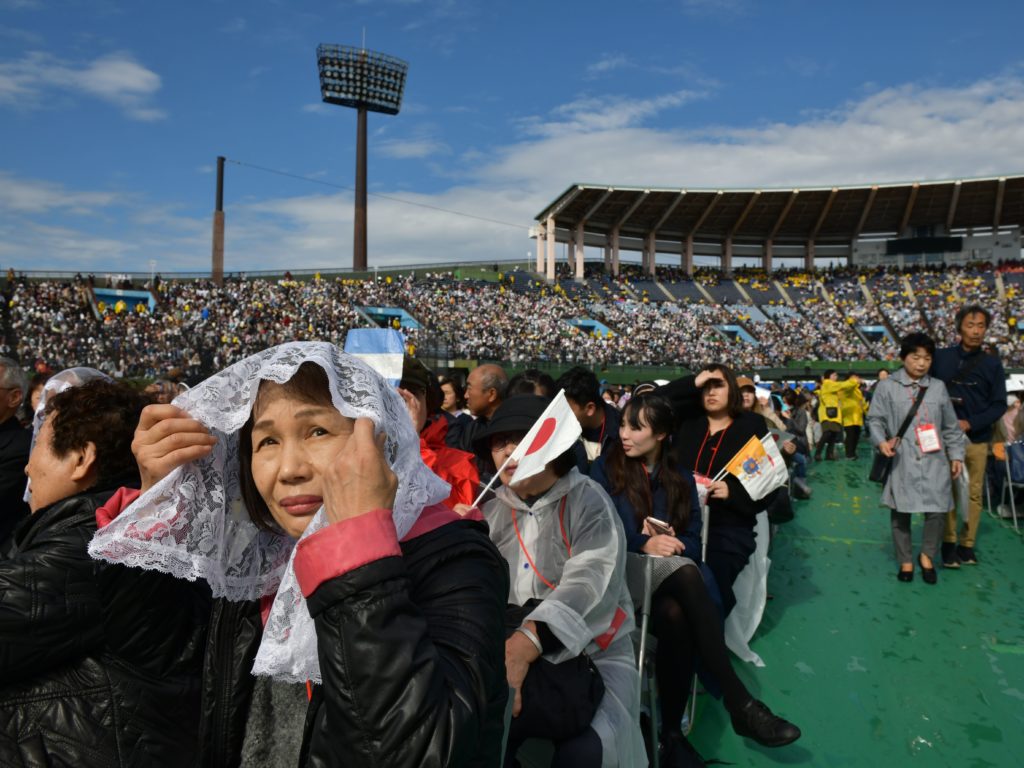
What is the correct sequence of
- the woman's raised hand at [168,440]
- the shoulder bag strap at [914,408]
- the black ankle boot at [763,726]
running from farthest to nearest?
1. the shoulder bag strap at [914,408]
2. the black ankle boot at [763,726]
3. the woman's raised hand at [168,440]

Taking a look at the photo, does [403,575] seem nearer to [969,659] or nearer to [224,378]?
[224,378]

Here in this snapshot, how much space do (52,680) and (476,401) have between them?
10.9ft

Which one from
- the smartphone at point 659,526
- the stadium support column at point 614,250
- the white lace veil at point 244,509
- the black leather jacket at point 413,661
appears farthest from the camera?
the stadium support column at point 614,250

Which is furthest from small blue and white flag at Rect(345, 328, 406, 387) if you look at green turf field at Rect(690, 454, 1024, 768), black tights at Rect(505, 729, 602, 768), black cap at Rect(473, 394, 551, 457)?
green turf field at Rect(690, 454, 1024, 768)

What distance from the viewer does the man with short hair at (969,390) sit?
5.74m

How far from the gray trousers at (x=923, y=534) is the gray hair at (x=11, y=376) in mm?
6088

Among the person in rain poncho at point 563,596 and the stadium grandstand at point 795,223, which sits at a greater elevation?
the stadium grandstand at point 795,223

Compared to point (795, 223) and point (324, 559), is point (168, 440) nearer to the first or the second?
point (324, 559)

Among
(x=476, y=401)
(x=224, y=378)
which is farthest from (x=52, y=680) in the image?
(x=476, y=401)

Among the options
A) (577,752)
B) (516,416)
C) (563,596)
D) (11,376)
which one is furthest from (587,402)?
(11,376)

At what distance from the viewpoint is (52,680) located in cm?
146

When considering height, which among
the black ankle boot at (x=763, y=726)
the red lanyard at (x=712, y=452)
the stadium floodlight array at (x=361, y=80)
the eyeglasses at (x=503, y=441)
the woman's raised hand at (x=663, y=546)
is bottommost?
the black ankle boot at (x=763, y=726)

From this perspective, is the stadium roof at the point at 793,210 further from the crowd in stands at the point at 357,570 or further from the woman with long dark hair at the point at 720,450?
the crowd in stands at the point at 357,570

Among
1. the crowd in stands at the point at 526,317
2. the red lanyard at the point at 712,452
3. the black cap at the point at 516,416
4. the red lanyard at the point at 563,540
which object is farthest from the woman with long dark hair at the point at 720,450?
the crowd in stands at the point at 526,317
